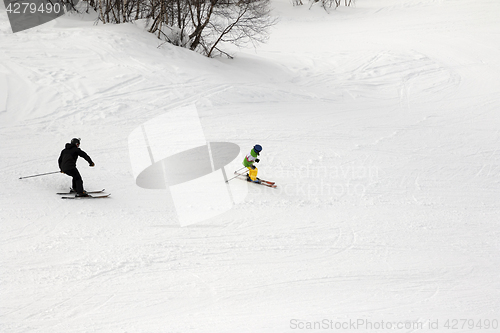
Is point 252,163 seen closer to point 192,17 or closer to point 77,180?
point 77,180

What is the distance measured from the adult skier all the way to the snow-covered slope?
545 millimetres

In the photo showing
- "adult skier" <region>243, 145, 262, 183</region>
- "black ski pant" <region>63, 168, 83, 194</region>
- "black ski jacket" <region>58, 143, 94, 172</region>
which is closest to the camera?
"black ski jacket" <region>58, 143, 94, 172</region>

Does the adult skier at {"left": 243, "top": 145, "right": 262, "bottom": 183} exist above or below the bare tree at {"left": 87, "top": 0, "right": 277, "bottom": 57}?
below

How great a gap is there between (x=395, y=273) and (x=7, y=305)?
6.56m

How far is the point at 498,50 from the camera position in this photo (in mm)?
23453

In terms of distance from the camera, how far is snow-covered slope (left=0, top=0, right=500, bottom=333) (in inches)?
268

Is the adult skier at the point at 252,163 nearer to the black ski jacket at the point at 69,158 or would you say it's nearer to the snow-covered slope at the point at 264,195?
the snow-covered slope at the point at 264,195

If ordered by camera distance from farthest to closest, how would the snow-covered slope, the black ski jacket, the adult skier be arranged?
the adult skier → the black ski jacket → the snow-covered slope

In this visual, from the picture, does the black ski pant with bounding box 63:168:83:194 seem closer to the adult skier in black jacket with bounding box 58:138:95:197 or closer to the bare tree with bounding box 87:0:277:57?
the adult skier in black jacket with bounding box 58:138:95:197

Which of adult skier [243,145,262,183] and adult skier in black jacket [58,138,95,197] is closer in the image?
adult skier in black jacket [58,138,95,197]

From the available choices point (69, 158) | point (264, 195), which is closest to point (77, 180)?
point (69, 158)

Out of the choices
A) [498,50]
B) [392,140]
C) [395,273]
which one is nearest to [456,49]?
[498,50]

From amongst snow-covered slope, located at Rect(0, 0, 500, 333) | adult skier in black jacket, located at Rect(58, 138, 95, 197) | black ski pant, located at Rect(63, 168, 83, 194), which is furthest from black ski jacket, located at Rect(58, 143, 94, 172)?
snow-covered slope, located at Rect(0, 0, 500, 333)

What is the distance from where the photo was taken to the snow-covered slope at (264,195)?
6.81 m
